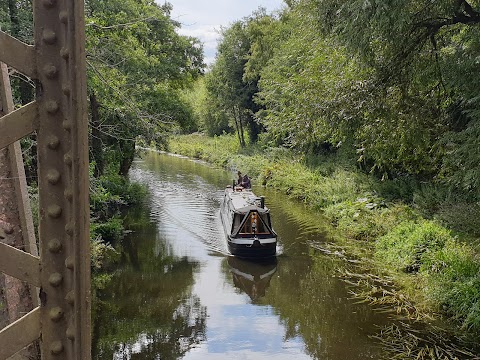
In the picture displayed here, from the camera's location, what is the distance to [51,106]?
Answer: 4.03 ft

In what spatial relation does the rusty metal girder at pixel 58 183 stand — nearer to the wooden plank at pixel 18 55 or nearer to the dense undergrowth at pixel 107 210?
the wooden plank at pixel 18 55

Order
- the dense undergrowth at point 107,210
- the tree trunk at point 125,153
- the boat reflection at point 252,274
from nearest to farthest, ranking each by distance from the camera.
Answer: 1. the boat reflection at point 252,274
2. the dense undergrowth at point 107,210
3. the tree trunk at point 125,153

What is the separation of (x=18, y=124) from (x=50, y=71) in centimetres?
17

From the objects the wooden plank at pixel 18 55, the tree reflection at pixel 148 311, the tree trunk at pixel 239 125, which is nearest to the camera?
the wooden plank at pixel 18 55

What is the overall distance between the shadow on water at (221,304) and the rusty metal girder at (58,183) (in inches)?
304

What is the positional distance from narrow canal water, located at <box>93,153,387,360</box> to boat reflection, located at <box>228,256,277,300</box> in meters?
0.03

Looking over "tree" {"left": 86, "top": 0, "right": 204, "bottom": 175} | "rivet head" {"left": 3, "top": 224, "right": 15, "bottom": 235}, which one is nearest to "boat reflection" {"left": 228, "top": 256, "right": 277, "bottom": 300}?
"tree" {"left": 86, "top": 0, "right": 204, "bottom": 175}

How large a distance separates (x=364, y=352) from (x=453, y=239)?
4.50 m

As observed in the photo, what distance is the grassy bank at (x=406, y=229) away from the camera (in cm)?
973

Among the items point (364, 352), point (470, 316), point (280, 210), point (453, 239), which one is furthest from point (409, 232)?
point (280, 210)

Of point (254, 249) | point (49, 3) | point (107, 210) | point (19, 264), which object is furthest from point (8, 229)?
point (107, 210)

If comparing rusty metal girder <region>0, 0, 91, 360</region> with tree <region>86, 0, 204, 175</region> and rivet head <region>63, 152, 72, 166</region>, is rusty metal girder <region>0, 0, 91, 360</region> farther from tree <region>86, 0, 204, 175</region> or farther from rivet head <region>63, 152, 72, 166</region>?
tree <region>86, 0, 204, 175</region>

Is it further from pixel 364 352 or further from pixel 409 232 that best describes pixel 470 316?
pixel 409 232

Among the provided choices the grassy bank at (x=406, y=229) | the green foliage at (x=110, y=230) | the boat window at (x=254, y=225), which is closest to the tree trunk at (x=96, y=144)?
the green foliage at (x=110, y=230)
